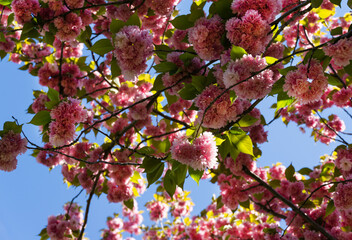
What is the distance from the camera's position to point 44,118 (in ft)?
6.33

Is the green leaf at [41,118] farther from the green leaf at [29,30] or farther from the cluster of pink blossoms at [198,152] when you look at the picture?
the cluster of pink blossoms at [198,152]

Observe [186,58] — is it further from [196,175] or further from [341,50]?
[341,50]

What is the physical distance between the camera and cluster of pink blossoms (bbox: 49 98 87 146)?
1.85 meters

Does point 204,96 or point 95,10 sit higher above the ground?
point 95,10

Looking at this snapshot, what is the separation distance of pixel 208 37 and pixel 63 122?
115 centimetres

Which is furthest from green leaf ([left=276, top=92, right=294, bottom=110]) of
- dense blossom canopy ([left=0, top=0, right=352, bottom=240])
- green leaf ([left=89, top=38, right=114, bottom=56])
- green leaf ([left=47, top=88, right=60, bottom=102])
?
green leaf ([left=47, top=88, right=60, bottom=102])

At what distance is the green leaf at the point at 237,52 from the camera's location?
1.37 metres

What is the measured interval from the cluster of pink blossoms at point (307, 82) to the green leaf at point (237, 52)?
0.95 ft

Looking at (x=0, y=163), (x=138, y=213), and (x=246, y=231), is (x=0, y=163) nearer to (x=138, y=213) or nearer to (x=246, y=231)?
(x=246, y=231)

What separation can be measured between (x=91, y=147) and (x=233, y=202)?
2.10 m

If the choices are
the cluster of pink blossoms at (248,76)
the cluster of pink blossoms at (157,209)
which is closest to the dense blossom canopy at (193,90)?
the cluster of pink blossoms at (248,76)

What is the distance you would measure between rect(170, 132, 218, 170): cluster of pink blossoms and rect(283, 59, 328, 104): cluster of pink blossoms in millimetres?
507

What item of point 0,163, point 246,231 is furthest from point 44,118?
point 246,231

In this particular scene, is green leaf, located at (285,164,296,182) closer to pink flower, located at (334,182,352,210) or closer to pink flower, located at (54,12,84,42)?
pink flower, located at (334,182,352,210)
